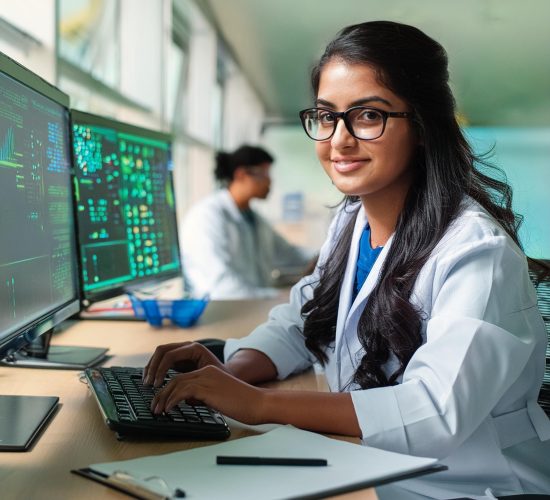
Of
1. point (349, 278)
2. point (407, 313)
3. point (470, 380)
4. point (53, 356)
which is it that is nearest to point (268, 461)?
point (470, 380)

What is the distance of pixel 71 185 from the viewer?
1.38 m

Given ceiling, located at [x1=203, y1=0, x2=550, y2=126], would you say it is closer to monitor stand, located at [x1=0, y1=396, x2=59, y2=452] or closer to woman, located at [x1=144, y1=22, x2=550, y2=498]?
woman, located at [x1=144, y1=22, x2=550, y2=498]

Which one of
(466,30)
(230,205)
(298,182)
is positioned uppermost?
(466,30)

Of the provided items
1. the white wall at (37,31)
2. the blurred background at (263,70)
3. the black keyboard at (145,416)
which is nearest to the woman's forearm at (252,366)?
the black keyboard at (145,416)

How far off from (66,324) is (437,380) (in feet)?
3.66

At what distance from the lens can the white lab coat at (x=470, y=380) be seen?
3.04ft

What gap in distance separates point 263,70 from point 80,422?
6.61 m

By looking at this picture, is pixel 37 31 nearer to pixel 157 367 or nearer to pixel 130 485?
pixel 157 367

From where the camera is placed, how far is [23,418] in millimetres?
A: 960

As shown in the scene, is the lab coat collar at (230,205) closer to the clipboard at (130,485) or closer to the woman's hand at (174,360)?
the woman's hand at (174,360)

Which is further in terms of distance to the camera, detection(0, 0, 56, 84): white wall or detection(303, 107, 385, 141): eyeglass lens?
detection(0, 0, 56, 84): white wall

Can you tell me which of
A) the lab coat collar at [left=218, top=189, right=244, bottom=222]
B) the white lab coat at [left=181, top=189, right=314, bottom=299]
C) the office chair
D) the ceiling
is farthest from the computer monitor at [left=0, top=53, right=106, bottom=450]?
the lab coat collar at [left=218, top=189, right=244, bottom=222]

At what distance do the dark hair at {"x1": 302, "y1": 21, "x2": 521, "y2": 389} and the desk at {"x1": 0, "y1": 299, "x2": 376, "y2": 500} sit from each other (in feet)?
0.68

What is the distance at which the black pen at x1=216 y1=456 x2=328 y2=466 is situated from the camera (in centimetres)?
78
